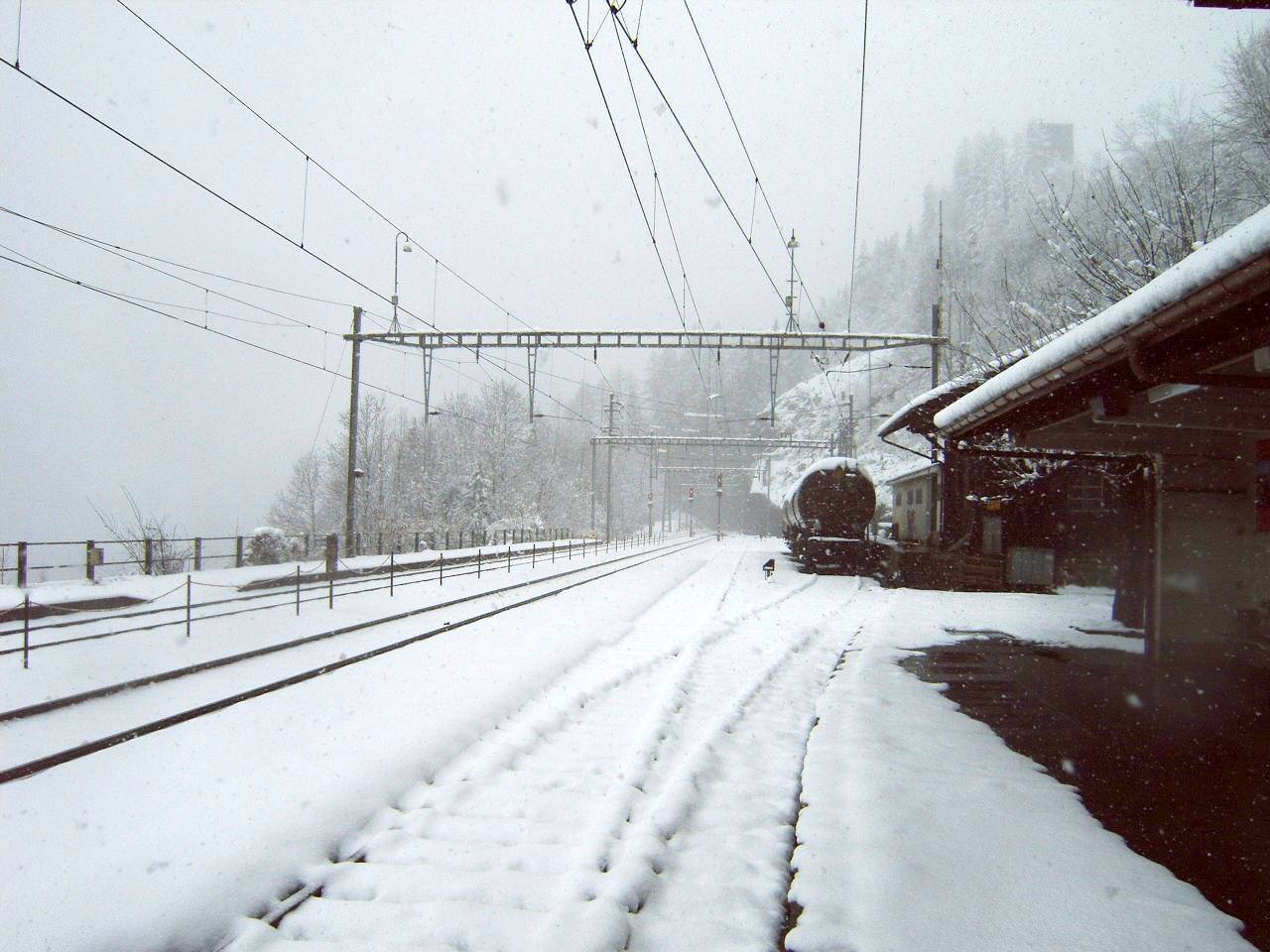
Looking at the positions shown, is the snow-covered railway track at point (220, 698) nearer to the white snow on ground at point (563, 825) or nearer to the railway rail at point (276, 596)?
the white snow on ground at point (563, 825)

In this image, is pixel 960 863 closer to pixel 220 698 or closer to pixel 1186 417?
pixel 1186 417

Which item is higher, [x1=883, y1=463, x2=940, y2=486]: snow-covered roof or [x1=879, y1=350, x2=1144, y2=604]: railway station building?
[x1=883, y1=463, x2=940, y2=486]: snow-covered roof

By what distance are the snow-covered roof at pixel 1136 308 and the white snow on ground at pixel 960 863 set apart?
321 cm

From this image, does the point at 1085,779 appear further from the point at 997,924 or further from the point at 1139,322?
the point at 1139,322

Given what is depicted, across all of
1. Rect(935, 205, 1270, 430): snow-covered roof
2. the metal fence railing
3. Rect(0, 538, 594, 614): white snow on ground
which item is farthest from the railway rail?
Rect(935, 205, 1270, 430): snow-covered roof

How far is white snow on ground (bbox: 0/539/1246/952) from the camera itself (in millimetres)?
3348

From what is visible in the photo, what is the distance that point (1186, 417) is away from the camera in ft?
25.8

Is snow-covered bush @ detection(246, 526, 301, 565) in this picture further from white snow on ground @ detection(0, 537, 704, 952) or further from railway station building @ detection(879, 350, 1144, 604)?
railway station building @ detection(879, 350, 1144, 604)

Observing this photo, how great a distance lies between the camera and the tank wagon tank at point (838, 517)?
23.3 meters

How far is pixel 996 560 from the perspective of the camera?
64.4 ft

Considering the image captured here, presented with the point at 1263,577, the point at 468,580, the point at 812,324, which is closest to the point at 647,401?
the point at 812,324

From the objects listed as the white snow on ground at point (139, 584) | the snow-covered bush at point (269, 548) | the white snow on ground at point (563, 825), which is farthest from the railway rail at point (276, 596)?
the snow-covered bush at point (269, 548)

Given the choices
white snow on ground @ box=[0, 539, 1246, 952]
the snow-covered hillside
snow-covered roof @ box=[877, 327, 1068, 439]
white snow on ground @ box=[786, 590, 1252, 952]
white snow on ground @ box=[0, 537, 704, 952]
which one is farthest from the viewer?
the snow-covered hillside

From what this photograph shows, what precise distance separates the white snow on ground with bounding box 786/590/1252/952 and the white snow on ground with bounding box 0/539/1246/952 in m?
0.02
